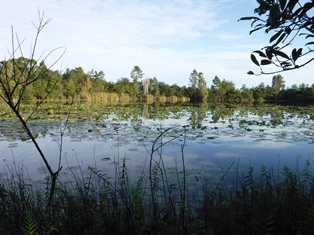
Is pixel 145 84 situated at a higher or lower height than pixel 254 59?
higher

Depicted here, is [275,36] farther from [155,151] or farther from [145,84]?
[145,84]

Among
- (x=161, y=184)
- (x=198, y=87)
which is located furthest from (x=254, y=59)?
(x=198, y=87)

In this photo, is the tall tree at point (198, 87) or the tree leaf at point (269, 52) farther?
the tall tree at point (198, 87)

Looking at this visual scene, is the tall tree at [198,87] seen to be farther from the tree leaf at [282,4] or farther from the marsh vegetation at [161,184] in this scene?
the tree leaf at [282,4]

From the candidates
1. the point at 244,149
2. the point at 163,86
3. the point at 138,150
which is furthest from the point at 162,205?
the point at 163,86

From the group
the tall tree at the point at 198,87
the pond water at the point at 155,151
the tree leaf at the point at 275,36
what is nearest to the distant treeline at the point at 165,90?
the tall tree at the point at 198,87

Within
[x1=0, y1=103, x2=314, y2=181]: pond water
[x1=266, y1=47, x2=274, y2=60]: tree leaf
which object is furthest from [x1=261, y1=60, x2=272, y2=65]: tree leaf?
[x1=0, y1=103, x2=314, y2=181]: pond water

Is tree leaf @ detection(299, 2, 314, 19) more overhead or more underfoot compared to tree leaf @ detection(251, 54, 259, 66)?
more overhead

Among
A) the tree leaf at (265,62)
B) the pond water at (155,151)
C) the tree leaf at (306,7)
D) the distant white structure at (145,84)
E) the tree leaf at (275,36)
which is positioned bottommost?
the pond water at (155,151)

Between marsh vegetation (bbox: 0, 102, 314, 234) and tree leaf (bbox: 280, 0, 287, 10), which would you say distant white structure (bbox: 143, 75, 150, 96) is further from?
tree leaf (bbox: 280, 0, 287, 10)

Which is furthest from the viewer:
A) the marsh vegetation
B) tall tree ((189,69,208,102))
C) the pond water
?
tall tree ((189,69,208,102))

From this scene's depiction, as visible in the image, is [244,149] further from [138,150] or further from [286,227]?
[286,227]

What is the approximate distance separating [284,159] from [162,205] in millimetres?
4787

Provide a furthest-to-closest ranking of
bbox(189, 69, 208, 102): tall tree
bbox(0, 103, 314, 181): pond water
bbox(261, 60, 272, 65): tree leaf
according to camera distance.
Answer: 1. bbox(189, 69, 208, 102): tall tree
2. bbox(0, 103, 314, 181): pond water
3. bbox(261, 60, 272, 65): tree leaf
